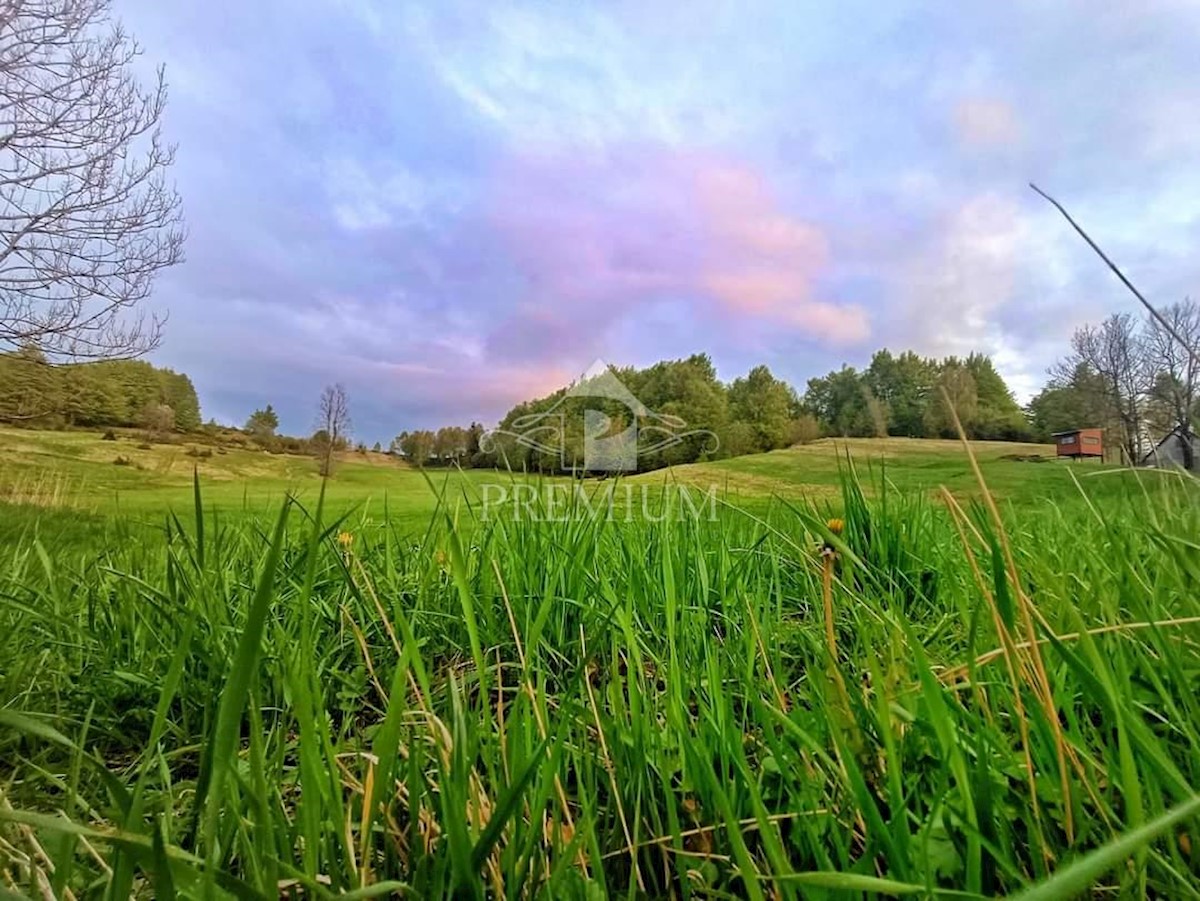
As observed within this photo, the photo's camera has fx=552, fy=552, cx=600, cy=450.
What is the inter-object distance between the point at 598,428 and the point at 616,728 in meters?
1.78

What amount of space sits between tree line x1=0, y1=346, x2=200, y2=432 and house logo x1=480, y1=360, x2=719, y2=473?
2.64 metres

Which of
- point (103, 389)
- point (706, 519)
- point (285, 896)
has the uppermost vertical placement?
point (103, 389)

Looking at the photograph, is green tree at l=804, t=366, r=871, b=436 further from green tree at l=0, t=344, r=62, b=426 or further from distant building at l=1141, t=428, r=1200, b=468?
green tree at l=0, t=344, r=62, b=426

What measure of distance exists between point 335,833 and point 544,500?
729mm

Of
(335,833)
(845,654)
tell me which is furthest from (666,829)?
(845,654)

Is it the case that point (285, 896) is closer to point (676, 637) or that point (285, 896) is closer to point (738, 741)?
point (738, 741)

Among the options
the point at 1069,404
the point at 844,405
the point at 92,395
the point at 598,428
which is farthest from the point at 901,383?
the point at 92,395

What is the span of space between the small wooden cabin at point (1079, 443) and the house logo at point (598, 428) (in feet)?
4.89

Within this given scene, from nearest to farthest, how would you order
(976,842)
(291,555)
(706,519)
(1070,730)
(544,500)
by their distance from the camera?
(976,842) → (1070,730) → (291,555) → (544,500) → (706,519)

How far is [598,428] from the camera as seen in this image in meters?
2.15

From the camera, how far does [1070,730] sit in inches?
14.8

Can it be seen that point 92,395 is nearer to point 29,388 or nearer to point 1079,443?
point 29,388

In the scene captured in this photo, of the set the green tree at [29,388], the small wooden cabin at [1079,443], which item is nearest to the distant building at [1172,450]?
the small wooden cabin at [1079,443]

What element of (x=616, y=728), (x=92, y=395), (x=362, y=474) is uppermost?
(x=92, y=395)
